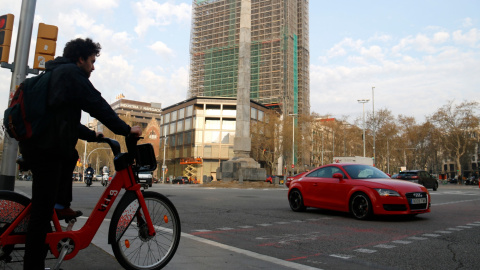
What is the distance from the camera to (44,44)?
25.6ft

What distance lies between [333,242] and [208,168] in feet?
214

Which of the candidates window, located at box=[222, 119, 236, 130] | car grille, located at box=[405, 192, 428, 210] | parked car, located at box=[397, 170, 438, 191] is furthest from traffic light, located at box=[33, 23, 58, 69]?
window, located at box=[222, 119, 236, 130]

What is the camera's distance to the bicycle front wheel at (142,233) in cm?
306

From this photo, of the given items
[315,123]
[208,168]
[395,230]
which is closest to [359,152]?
[315,123]

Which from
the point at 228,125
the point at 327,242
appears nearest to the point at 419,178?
the point at 327,242

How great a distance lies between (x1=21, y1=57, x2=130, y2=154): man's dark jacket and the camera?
269cm

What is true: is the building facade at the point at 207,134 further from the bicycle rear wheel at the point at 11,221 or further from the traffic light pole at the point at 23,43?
the bicycle rear wheel at the point at 11,221

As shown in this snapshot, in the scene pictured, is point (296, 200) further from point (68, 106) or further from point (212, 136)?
point (212, 136)

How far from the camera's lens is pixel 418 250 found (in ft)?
16.2

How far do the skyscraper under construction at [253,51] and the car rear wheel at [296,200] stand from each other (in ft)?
231

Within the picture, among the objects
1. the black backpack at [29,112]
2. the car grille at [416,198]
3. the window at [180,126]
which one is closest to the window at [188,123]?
the window at [180,126]

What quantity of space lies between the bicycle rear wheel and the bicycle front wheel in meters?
0.63

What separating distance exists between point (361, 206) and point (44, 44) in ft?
25.0

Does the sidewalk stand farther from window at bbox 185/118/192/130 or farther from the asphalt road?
window at bbox 185/118/192/130
